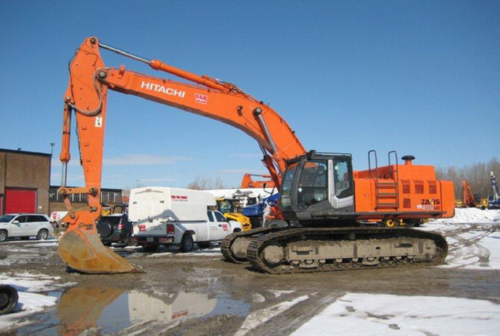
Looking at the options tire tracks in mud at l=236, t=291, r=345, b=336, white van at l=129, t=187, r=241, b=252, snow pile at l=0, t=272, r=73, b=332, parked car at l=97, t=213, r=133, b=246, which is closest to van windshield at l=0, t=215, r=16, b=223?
parked car at l=97, t=213, r=133, b=246

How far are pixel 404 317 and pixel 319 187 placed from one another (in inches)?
222

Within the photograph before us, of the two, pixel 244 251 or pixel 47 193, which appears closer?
→ pixel 244 251

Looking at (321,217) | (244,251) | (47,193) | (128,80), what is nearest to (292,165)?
(321,217)

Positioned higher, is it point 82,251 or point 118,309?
point 82,251

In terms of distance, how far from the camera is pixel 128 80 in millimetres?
12484

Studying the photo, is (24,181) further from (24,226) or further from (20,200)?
(24,226)

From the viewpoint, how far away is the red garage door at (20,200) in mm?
39406

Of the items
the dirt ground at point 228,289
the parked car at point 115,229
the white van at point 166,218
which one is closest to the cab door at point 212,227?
the white van at point 166,218

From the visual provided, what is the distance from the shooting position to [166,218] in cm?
1783

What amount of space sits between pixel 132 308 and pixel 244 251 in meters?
6.35

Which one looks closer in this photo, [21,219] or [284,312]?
[284,312]

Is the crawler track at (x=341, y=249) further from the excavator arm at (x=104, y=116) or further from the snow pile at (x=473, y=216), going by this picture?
the snow pile at (x=473, y=216)

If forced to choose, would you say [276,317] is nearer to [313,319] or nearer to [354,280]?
[313,319]

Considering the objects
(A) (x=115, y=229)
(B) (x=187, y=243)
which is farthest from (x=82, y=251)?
(A) (x=115, y=229)
